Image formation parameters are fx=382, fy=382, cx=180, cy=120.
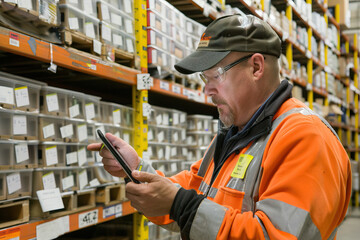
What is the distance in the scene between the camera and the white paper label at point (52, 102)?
2.54 meters

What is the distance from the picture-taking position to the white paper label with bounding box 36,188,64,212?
94.6 inches

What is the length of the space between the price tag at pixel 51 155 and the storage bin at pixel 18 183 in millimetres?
141

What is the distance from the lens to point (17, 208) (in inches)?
90.5

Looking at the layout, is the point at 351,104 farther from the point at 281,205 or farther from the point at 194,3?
the point at 281,205

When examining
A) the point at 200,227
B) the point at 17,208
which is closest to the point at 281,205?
the point at 200,227

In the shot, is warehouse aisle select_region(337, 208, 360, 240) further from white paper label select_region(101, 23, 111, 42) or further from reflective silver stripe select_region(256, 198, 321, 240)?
reflective silver stripe select_region(256, 198, 321, 240)

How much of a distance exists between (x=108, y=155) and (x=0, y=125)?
2.31ft

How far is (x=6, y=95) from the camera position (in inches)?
86.8

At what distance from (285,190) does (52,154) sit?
5.66ft

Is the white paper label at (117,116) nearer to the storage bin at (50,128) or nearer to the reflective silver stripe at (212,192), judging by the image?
the storage bin at (50,128)

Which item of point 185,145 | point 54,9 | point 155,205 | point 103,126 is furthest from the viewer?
point 185,145

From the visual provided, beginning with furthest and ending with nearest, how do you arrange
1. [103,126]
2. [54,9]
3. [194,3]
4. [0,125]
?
1. [194,3]
2. [103,126]
3. [54,9]
4. [0,125]

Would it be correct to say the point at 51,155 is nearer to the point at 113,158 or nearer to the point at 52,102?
the point at 52,102

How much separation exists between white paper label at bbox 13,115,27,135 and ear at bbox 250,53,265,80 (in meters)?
1.46
